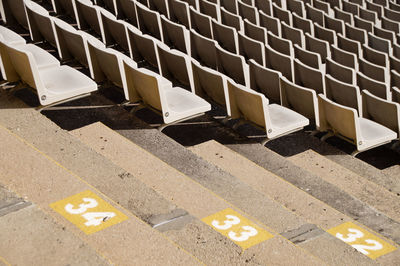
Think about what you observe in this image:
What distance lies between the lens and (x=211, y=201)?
6.97 feet

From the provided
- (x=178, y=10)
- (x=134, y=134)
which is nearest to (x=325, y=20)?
(x=178, y=10)

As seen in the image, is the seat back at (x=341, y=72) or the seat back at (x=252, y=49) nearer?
the seat back at (x=341, y=72)

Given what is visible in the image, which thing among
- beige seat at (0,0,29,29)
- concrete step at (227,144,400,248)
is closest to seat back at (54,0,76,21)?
beige seat at (0,0,29,29)

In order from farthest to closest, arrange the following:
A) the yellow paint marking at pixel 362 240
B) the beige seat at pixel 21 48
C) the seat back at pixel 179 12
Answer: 1. the seat back at pixel 179 12
2. the beige seat at pixel 21 48
3. the yellow paint marking at pixel 362 240

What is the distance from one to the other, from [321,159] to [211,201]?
2.79ft

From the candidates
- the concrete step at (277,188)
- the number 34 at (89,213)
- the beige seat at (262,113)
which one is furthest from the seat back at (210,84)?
the number 34 at (89,213)

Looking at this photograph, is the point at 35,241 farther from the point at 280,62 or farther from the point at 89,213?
the point at 280,62

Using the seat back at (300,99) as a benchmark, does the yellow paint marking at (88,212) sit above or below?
above

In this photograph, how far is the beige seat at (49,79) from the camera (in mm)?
2529

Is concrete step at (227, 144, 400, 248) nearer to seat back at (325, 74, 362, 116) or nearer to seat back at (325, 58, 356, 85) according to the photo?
seat back at (325, 74, 362, 116)

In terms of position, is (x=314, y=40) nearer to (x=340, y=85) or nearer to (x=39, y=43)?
(x=340, y=85)

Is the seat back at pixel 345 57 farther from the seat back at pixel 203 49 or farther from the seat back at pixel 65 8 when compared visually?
the seat back at pixel 65 8

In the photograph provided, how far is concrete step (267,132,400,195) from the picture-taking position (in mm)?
2738

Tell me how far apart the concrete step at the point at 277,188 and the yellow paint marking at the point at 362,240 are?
0.06ft
